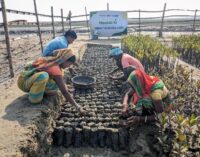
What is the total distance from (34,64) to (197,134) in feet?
8.43

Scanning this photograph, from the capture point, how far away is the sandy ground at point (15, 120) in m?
3.08

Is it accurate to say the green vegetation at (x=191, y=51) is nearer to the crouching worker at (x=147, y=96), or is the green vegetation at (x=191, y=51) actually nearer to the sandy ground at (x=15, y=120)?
the crouching worker at (x=147, y=96)

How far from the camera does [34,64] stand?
4430mm

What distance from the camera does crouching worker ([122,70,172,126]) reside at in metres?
3.53

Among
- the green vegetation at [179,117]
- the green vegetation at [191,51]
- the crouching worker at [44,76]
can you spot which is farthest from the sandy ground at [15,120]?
the green vegetation at [191,51]

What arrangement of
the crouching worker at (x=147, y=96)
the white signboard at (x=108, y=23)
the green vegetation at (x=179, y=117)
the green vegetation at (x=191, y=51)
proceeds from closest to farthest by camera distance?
the green vegetation at (x=179, y=117)
the crouching worker at (x=147, y=96)
the green vegetation at (x=191, y=51)
the white signboard at (x=108, y=23)

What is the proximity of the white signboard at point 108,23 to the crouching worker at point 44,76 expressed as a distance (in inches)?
449

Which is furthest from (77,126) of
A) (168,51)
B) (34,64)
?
(168,51)

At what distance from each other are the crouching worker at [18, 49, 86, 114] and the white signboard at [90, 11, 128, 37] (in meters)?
11.4

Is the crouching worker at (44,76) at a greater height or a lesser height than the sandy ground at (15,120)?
greater

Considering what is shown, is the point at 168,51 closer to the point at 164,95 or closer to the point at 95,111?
the point at 95,111

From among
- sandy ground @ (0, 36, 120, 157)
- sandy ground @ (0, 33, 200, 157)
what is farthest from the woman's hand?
sandy ground @ (0, 36, 120, 157)

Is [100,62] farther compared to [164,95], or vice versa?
[100,62]

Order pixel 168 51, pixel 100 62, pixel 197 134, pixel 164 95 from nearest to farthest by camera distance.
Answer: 1. pixel 197 134
2. pixel 164 95
3. pixel 168 51
4. pixel 100 62
